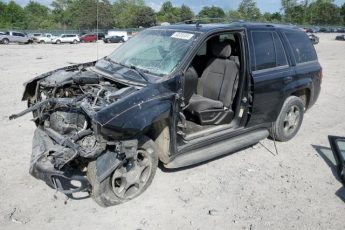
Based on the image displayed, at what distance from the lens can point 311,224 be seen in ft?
12.5

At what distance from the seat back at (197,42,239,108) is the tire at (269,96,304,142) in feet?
3.70

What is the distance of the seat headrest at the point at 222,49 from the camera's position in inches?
212

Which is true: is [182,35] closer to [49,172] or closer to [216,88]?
[216,88]

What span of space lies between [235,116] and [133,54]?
71.0 inches

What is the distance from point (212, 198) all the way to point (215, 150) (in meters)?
0.82

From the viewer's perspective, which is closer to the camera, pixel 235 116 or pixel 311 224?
pixel 311 224

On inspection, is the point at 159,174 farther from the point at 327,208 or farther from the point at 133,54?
the point at 327,208

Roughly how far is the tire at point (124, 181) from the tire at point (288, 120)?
8.59 feet

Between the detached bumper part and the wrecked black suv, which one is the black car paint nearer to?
the wrecked black suv

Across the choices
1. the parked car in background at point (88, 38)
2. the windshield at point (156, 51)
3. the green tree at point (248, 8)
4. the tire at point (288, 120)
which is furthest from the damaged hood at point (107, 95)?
the green tree at point (248, 8)

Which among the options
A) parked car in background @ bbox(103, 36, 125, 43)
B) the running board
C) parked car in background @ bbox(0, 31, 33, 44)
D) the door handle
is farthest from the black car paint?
parked car in background @ bbox(103, 36, 125, 43)

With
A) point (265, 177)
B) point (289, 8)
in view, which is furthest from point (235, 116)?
point (289, 8)

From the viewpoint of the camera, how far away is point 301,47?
618 cm

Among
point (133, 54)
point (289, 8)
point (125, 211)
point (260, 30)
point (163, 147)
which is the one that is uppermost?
point (289, 8)
